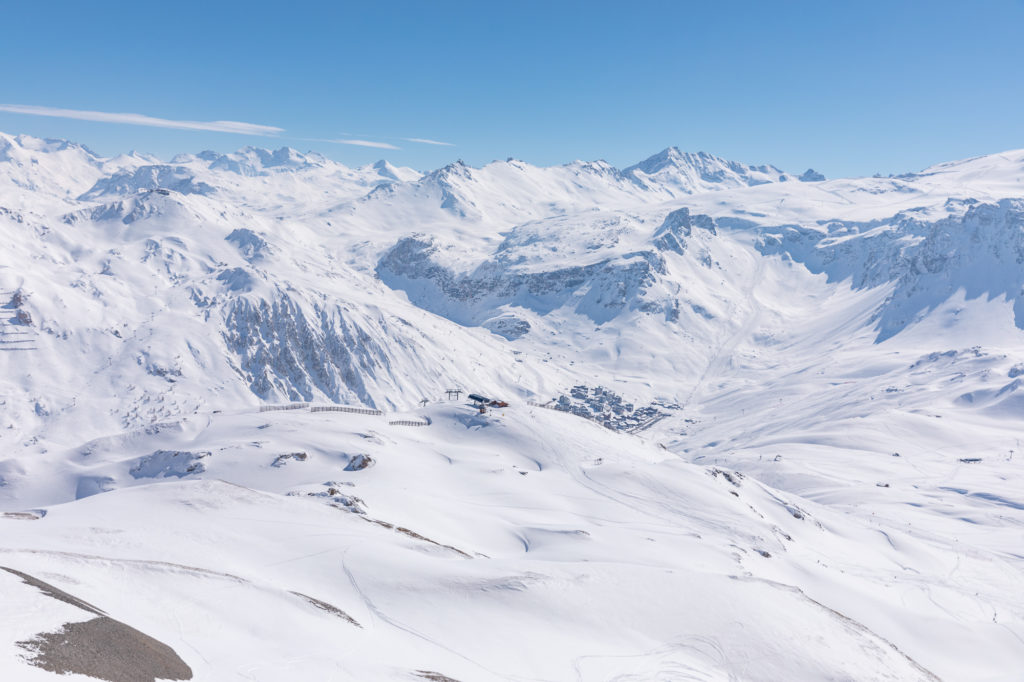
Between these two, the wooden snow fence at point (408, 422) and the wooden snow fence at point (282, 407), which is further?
the wooden snow fence at point (282, 407)

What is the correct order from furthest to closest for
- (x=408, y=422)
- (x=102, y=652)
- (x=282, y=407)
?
1. (x=282, y=407)
2. (x=408, y=422)
3. (x=102, y=652)

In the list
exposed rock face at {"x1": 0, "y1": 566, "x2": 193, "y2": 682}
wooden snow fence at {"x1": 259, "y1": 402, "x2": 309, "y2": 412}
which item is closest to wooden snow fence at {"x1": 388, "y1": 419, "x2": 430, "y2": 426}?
wooden snow fence at {"x1": 259, "y1": 402, "x2": 309, "y2": 412}

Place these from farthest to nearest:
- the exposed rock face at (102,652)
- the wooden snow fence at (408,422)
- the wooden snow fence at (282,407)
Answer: the wooden snow fence at (282,407) → the wooden snow fence at (408,422) → the exposed rock face at (102,652)

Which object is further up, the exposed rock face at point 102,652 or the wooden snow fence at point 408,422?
the exposed rock face at point 102,652

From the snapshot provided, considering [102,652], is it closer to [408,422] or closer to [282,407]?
[408,422]

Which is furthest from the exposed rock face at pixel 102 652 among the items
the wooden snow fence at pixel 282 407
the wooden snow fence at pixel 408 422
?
the wooden snow fence at pixel 282 407

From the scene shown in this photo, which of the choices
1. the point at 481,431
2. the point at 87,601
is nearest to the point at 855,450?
the point at 481,431

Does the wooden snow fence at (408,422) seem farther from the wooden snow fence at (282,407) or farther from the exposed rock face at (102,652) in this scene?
the exposed rock face at (102,652)

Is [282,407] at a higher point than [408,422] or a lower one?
lower

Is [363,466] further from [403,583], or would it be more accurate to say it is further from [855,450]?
[855,450]

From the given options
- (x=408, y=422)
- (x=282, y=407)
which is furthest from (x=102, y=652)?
(x=282, y=407)

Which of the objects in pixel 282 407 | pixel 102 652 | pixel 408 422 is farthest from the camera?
pixel 282 407
